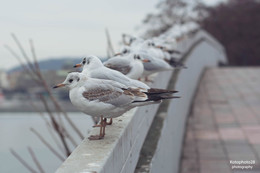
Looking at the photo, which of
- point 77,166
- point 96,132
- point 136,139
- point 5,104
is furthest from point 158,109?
point 5,104

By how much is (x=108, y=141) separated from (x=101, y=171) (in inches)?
25.0

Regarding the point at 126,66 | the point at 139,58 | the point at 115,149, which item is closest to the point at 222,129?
the point at 139,58

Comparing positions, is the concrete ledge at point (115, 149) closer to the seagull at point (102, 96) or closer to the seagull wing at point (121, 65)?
the seagull at point (102, 96)

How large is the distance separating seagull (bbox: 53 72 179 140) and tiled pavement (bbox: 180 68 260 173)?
10.3ft

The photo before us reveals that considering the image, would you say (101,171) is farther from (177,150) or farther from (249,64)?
(249,64)

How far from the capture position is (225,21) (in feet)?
134

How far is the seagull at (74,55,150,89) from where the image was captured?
12.6ft

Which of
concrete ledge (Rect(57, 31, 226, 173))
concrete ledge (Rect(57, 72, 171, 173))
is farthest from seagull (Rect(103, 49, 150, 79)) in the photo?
concrete ledge (Rect(57, 72, 171, 173))

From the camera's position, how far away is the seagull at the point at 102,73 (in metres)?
3.84
